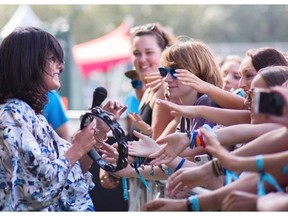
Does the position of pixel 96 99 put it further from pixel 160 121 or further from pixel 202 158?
pixel 160 121

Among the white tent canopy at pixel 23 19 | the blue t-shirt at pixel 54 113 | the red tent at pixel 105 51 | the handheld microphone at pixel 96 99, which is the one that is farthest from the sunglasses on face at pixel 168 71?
the red tent at pixel 105 51

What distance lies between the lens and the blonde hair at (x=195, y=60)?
6.35 metres

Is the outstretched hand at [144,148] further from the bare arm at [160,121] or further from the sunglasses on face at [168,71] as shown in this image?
the bare arm at [160,121]

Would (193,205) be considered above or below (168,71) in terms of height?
below

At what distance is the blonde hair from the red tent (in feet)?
43.0

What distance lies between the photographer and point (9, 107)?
201 inches

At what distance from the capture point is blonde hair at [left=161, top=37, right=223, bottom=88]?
20.8ft

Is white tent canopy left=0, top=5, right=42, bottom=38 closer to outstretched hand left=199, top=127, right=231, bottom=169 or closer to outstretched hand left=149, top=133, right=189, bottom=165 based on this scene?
outstretched hand left=149, top=133, right=189, bottom=165

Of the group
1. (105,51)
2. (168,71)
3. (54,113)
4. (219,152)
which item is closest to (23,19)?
(54,113)

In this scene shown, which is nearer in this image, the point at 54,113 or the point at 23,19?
the point at 54,113

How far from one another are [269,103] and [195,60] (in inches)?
93.6

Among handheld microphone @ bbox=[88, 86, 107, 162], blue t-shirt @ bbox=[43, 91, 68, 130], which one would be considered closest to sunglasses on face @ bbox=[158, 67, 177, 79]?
handheld microphone @ bbox=[88, 86, 107, 162]

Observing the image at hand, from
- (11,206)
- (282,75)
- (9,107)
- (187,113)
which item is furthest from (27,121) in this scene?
(282,75)

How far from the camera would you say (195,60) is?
637 cm
